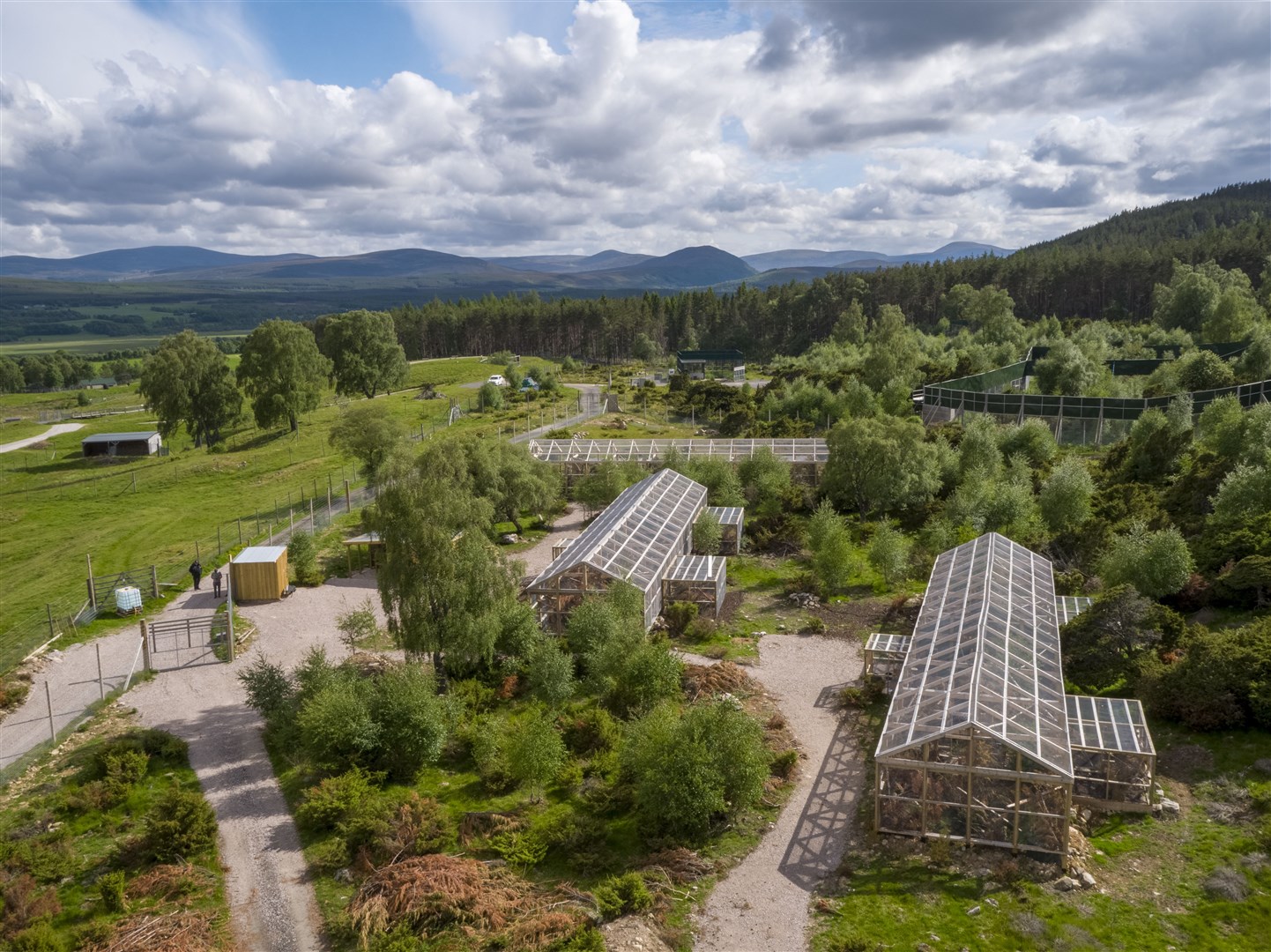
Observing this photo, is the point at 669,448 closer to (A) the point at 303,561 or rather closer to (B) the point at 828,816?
(A) the point at 303,561

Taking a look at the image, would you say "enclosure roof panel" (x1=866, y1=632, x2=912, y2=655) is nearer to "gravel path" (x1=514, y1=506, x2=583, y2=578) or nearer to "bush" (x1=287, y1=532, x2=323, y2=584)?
"gravel path" (x1=514, y1=506, x2=583, y2=578)

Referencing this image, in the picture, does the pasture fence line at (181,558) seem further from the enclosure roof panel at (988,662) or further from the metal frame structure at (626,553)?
the enclosure roof panel at (988,662)

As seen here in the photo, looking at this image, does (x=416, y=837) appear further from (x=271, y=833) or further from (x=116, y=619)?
(x=116, y=619)

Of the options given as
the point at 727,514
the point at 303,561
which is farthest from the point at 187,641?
the point at 727,514

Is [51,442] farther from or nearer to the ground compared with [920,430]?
nearer to the ground

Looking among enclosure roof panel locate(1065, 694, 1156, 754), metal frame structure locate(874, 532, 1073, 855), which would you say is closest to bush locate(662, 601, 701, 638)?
metal frame structure locate(874, 532, 1073, 855)

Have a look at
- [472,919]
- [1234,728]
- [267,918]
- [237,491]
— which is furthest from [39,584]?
[1234,728]

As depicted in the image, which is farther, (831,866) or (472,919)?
(831,866)

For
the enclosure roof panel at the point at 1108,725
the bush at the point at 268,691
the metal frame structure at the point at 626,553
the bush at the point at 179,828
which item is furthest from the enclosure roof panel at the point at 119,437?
the enclosure roof panel at the point at 1108,725
